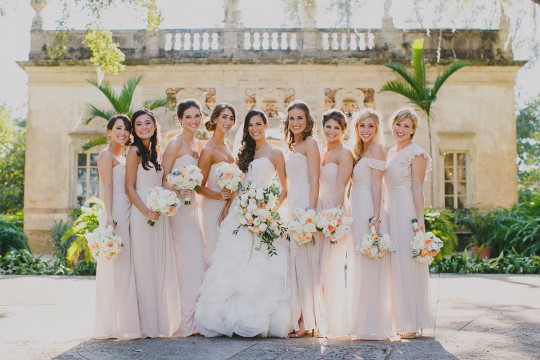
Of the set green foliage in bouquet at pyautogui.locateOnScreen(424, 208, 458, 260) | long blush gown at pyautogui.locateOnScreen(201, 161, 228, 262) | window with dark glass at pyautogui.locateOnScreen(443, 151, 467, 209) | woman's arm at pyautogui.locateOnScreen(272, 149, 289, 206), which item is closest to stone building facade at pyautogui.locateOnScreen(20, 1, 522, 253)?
window with dark glass at pyautogui.locateOnScreen(443, 151, 467, 209)

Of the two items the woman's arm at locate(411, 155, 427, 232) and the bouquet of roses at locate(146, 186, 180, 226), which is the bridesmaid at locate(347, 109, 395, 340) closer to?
the woman's arm at locate(411, 155, 427, 232)

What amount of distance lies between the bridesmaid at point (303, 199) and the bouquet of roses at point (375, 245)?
0.48 meters

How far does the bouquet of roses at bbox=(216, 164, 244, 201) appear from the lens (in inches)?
198

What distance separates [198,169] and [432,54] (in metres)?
12.5

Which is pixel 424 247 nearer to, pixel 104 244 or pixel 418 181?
pixel 418 181

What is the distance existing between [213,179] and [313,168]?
965 millimetres

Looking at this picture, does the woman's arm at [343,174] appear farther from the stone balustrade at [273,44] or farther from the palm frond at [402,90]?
the stone balustrade at [273,44]

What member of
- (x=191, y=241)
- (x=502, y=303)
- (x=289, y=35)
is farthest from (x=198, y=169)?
Result: (x=289, y=35)

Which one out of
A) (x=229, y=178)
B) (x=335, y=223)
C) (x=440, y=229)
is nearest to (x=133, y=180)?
(x=229, y=178)

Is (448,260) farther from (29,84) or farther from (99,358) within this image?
(29,84)

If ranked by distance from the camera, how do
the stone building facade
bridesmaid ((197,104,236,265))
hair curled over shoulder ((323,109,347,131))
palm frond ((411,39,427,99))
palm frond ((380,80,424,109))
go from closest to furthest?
hair curled over shoulder ((323,109,347,131)), bridesmaid ((197,104,236,265)), palm frond ((380,80,424,109)), palm frond ((411,39,427,99)), the stone building facade

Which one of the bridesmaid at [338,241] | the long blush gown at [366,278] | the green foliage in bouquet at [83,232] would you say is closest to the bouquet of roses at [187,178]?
the bridesmaid at [338,241]

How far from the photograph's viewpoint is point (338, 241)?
5.08 m

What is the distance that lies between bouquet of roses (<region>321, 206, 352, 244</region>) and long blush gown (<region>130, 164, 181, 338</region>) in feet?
4.59
